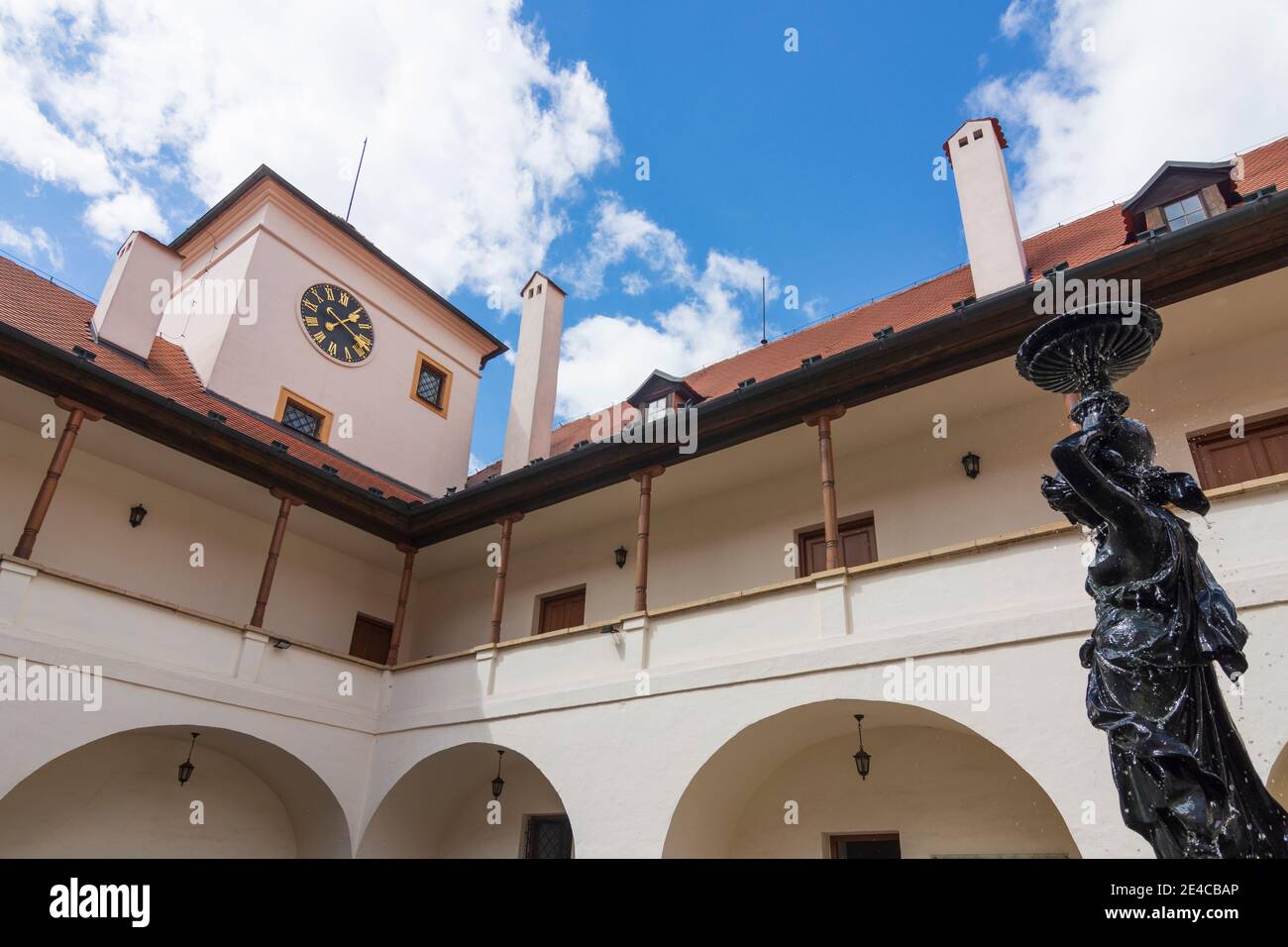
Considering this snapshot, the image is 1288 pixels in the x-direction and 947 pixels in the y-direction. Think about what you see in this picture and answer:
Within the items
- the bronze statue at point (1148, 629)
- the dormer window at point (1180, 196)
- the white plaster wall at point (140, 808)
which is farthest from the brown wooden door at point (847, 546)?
the white plaster wall at point (140, 808)

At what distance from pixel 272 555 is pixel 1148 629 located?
11045 mm

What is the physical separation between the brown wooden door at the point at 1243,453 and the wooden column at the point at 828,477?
3552 millimetres

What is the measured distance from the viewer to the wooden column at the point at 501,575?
1134cm

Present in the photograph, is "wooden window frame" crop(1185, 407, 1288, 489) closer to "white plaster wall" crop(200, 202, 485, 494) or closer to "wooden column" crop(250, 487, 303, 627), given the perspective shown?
"wooden column" crop(250, 487, 303, 627)

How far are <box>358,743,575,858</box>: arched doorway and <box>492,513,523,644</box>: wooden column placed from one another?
1557 mm

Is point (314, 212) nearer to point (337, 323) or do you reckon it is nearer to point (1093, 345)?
point (337, 323)

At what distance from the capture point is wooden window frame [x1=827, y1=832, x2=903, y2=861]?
9250 millimetres

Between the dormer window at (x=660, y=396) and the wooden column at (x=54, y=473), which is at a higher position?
the dormer window at (x=660, y=396)

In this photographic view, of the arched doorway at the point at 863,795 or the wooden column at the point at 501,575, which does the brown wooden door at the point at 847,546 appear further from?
the wooden column at the point at 501,575

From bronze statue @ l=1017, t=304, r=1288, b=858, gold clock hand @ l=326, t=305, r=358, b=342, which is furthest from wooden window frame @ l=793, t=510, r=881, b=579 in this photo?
gold clock hand @ l=326, t=305, r=358, b=342

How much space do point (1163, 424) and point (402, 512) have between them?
401 inches

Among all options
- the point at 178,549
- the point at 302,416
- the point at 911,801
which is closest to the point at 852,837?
the point at 911,801
